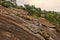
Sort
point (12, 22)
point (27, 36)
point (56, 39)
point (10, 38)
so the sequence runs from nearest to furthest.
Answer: point (10, 38)
point (27, 36)
point (12, 22)
point (56, 39)

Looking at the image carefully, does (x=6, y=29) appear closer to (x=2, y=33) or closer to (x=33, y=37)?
(x=2, y=33)

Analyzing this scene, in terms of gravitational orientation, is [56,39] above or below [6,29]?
below

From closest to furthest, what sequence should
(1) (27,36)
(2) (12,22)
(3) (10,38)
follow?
(3) (10,38), (1) (27,36), (2) (12,22)

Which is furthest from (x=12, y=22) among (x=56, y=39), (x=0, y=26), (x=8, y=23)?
(x=56, y=39)

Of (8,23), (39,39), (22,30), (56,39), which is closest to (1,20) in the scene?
(8,23)

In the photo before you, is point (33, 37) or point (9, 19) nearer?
point (33, 37)

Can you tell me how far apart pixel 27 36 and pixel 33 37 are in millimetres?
779

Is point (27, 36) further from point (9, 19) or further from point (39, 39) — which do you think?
point (9, 19)

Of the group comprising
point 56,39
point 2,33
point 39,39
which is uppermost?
point 2,33

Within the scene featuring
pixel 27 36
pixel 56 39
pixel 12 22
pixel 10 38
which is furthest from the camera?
pixel 56 39

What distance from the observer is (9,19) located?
2280 cm

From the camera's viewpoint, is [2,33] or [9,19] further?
[9,19]

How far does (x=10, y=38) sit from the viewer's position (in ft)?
62.8

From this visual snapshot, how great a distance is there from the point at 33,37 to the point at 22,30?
1.08m
